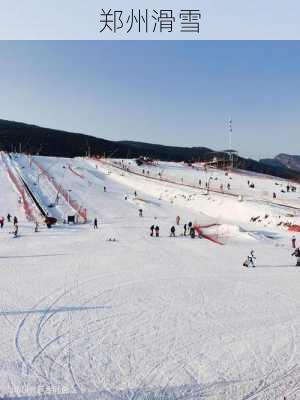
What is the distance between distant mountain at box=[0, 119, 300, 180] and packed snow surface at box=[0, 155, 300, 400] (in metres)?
83.7

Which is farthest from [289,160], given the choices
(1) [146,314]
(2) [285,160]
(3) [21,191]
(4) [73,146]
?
(1) [146,314]

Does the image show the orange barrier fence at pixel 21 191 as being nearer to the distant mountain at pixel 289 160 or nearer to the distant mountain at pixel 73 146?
the distant mountain at pixel 73 146

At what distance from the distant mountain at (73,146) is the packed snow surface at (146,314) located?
275ft

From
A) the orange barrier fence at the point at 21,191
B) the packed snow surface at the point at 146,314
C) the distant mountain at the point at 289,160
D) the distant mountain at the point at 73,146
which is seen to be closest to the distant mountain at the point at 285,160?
the distant mountain at the point at 289,160

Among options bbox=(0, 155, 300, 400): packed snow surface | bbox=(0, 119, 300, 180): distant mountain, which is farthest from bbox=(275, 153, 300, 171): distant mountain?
bbox=(0, 155, 300, 400): packed snow surface

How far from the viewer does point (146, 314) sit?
1081 cm

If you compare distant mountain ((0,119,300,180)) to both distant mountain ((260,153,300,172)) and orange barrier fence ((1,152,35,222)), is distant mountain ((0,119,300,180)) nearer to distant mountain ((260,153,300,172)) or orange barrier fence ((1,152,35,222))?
distant mountain ((260,153,300,172))

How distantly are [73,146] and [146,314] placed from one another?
111 meters

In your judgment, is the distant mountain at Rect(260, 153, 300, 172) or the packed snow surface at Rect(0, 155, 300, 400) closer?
the packed snow surface at Rect(0, 155, 300, 400)

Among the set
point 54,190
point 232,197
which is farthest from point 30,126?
point 232,197

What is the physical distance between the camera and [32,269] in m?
15.2

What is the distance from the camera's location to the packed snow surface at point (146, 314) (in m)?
7.66

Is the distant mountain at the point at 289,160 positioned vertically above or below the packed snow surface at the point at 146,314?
above

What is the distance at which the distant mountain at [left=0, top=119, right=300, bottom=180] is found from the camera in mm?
107562
